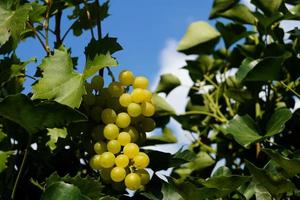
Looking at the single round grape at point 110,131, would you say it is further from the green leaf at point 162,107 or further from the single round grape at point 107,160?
the green leaf at point 162,107

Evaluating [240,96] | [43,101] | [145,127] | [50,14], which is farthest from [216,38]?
[43,101]

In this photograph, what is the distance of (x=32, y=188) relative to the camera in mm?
999

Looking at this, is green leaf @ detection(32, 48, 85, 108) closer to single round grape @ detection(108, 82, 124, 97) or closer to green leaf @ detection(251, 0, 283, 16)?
single round grape @ detection(108, 82, 124, 97)

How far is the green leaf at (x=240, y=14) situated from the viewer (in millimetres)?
1407

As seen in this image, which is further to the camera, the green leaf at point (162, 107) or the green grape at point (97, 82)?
the green leaf at point (162, 107)

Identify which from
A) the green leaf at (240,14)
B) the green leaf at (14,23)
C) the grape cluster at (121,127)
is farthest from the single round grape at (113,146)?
the green leaf at (240,14)

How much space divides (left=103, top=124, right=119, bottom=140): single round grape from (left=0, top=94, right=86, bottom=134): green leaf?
0.29 feet

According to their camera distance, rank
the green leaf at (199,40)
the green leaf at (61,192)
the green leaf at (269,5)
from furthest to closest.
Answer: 1. the green leaf at (199,40)
2. the green leaf at (269,5)
3. the green leaf at (61,192)

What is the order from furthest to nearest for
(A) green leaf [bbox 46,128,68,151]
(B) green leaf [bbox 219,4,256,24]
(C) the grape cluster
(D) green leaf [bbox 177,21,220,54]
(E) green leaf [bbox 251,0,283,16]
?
1. (D) green leaf [bbox 177,21,220,54]
2. (B) green leaf [bbox 219,4,256,24]
3. (E) green leaf [bbox 251,0,283,16]
4. (A) green leaf [bbox 46,128,68,151]
5. (C) the grape cluster

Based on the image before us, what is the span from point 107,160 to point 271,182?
0.81ft

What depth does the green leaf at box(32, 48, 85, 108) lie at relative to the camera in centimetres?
82

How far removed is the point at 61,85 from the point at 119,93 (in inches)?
3.8

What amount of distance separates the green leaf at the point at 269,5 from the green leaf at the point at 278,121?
11.6 inches

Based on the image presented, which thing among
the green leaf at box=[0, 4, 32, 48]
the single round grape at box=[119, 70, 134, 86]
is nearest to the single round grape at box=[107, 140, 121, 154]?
the single round grape at box=[119, 70, 134, 86]
